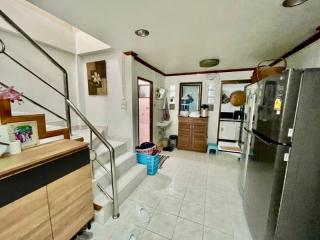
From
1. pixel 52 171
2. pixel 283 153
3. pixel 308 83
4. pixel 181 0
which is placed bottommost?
pixel 52 171

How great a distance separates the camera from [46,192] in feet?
3.65

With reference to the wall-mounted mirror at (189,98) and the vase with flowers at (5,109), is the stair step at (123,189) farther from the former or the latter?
the wall-mounted mirror at (189,98)

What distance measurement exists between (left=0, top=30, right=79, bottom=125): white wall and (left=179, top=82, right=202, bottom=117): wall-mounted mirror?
288cm

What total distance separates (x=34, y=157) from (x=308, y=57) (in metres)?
3.36

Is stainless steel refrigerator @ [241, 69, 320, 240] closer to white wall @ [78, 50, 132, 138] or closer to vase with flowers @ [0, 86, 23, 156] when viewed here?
vase with flowers @ [0, 86, 23, 156]

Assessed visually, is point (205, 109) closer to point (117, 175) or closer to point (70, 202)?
point (117, 175)

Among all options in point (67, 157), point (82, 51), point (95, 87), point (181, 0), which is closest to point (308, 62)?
point (181, 0)

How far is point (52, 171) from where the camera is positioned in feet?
3.78

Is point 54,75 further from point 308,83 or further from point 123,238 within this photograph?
point 308,83

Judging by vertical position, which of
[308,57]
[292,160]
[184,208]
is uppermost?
[308,57]

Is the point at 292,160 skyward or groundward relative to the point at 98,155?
skyward

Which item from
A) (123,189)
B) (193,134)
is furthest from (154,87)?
(123,189)

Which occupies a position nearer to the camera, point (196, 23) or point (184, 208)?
point (196, 23)

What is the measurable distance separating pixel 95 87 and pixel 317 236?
3.74m
